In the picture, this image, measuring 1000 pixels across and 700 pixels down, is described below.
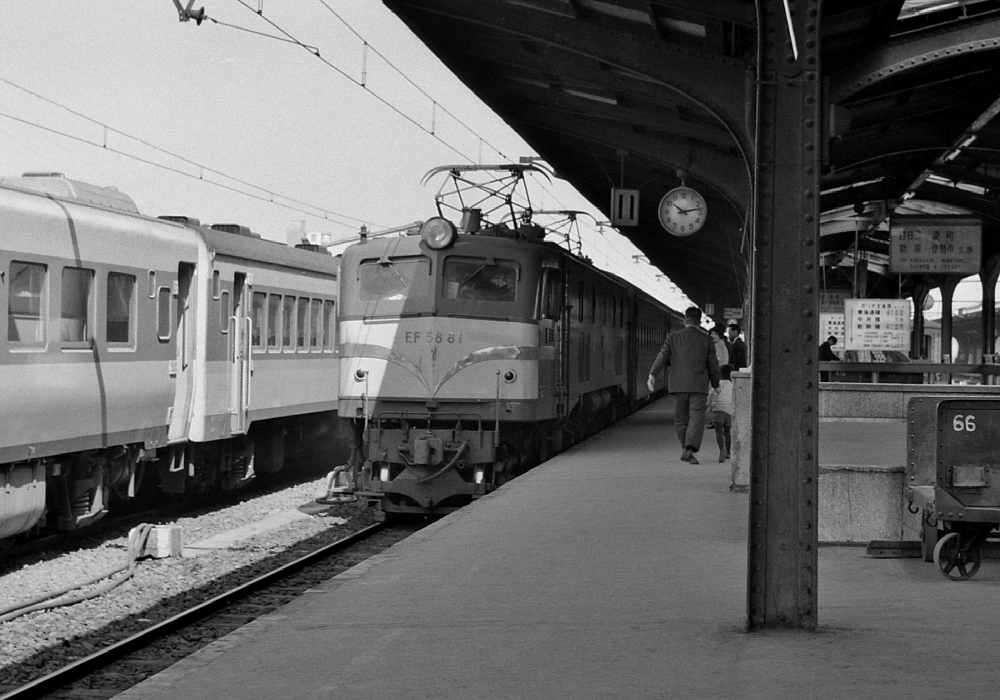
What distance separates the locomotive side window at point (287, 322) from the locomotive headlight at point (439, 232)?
13.8ft

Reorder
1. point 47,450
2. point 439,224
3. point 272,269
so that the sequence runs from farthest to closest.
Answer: point 272,269 < point 439,224 < point 47,450

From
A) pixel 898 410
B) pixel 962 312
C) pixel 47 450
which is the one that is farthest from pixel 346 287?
pixel 962 312

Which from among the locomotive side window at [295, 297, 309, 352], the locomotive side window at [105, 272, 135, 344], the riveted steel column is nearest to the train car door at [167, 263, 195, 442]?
the locomotive side window at [105, 272, 135, 344]

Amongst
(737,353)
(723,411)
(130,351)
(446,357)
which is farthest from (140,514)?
(737,353)

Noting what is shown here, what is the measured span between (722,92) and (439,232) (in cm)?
531

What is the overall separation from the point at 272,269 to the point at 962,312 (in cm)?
4865

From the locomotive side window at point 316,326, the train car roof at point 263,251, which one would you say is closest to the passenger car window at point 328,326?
the locomotive side window at point 316,326

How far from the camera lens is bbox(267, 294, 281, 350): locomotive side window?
17219 mm

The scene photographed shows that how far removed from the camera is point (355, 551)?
12.5 m

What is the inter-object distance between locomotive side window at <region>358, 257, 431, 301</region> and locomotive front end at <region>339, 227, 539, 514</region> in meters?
0.01

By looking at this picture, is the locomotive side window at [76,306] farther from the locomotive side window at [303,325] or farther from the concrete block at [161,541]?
the locomotive side window at [303,325]

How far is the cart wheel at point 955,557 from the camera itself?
748 centimetres

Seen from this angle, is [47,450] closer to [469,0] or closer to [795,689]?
[469,0]

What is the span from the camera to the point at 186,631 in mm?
8820
